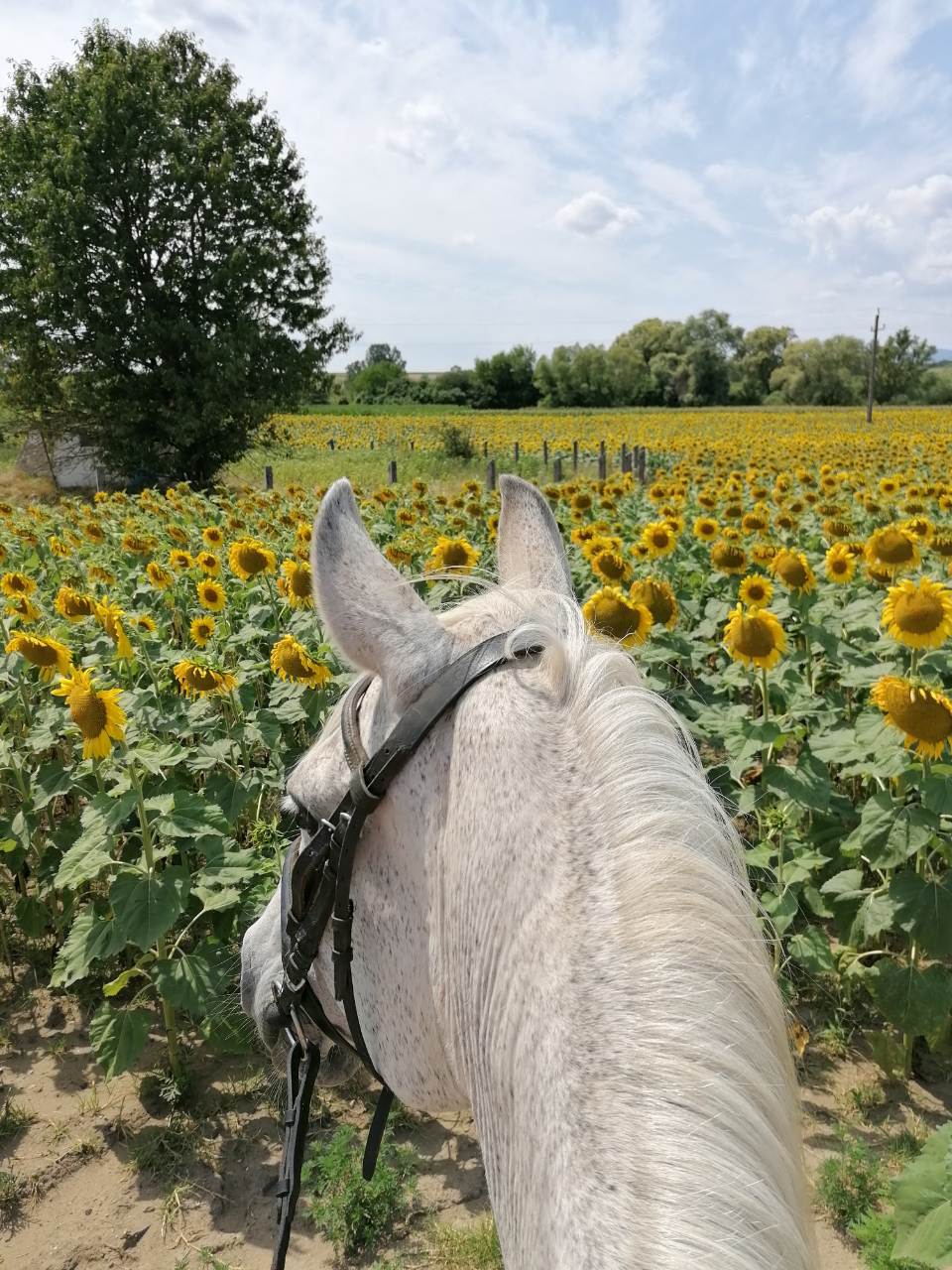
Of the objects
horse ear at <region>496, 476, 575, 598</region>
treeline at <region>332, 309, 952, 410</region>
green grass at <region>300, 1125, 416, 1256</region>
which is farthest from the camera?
treeline at <region>332, 309, 952, 410</region>

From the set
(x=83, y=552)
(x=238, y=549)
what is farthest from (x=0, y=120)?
(x=238, y=549)

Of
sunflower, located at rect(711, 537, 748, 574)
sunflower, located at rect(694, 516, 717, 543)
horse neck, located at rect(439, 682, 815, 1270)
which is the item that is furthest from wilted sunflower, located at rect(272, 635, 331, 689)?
sunflower, located at rect(694, 516, 717, 543)

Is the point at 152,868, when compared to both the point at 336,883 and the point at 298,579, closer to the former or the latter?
the point at 298,579

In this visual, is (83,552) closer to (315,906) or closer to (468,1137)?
(468,1137)

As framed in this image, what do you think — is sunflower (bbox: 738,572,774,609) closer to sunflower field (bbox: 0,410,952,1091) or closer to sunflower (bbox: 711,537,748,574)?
sunflower field (bbox: 0,410,952,1091)

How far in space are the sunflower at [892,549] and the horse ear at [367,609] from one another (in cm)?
432

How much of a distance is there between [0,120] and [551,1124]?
30466 millimetres

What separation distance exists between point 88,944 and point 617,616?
8.99 feet

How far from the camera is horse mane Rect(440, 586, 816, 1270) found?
0.85 meters

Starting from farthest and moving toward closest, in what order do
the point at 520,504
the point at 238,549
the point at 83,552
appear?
the point at 83,552 < the point at 238,549 < the point at 520,504

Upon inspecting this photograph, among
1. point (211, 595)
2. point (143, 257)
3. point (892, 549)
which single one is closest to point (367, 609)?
point (892, 549)

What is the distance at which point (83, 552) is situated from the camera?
8.05 meters

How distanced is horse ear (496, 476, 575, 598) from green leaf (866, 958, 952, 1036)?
287 centimetres

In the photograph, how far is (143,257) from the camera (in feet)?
79.6
